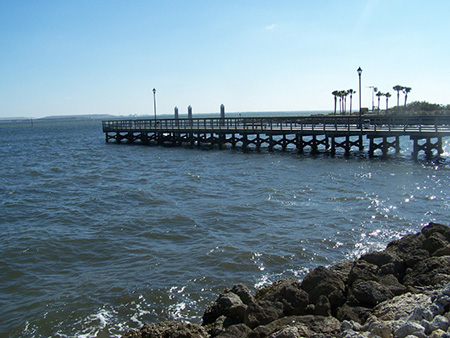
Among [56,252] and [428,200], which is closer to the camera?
[56,252]

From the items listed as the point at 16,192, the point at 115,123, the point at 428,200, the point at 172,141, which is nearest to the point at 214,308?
the point at 428,200

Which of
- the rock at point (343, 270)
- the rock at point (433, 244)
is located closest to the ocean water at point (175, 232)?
the rock at point (343, 270)

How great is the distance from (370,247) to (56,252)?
8.11 meters

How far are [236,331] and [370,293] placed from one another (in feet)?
7.22

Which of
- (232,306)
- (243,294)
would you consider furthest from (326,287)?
(232,306)

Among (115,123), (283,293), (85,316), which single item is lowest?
(85,316)

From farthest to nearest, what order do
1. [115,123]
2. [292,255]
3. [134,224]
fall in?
[115,123], [134,224], [292,255]

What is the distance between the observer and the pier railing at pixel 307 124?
25500 millimetres

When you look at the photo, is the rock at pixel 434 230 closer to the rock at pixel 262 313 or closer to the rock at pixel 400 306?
the rock at pixel 400 306

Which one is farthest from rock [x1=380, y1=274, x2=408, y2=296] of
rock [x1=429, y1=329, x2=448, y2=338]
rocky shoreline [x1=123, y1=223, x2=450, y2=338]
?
rock [x1=429, y1=329, x2=448, y2=338]

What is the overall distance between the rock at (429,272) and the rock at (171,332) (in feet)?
11.9

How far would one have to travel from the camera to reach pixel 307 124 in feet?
106

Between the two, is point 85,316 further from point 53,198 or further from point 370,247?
point 53,198

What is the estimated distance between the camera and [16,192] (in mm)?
19250
